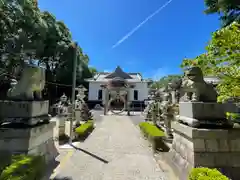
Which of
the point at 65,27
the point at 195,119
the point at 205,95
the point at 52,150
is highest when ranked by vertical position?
the point at 65,27

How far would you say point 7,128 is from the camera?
116 inches

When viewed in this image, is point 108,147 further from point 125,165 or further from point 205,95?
point 205,95

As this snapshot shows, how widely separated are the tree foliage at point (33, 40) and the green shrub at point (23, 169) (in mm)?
2743

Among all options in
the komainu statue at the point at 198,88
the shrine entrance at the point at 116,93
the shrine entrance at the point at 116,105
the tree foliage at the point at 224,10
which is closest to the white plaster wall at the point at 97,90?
the shrine entrance at the point at 116,105

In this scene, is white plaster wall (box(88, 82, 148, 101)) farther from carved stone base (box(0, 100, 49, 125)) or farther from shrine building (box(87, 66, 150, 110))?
carved stone base (box(0, 100, 49, 125))

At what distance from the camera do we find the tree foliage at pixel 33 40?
35.0 ft

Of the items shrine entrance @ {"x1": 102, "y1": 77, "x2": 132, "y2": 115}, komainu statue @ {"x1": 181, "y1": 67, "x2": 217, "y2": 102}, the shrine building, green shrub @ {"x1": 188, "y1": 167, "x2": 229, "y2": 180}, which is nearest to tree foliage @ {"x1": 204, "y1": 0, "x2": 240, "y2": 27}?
komainu statue @ {"x1": 181, "y1": 67, "x2": 217, "y2": 102}

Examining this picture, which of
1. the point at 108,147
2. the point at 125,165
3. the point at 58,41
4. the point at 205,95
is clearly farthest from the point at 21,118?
the point at 58,41

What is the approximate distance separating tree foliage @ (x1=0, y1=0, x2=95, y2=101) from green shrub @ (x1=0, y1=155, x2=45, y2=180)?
274cm

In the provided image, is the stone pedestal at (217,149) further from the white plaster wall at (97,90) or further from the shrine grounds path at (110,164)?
the white plaster wall at (97,90)

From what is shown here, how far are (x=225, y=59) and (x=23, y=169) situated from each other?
624cm

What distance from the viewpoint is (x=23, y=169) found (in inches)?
87.4

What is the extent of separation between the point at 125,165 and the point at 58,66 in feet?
82.3

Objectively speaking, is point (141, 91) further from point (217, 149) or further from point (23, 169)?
point (23, 169)
